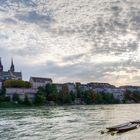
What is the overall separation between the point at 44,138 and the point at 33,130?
7.78 meters

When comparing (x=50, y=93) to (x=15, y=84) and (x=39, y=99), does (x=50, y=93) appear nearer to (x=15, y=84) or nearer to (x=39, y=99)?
(x=39, y=99)

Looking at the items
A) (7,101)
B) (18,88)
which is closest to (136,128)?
(7,101)

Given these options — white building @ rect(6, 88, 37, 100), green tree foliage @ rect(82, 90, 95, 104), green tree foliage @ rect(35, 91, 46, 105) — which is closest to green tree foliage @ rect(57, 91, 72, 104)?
green tree foliage @ rect(35, 91, 46, 105)

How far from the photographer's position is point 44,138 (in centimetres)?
4150

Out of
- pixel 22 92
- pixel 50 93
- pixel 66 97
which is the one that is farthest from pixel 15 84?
pixel 66 97

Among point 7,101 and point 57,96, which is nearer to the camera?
point 7,101

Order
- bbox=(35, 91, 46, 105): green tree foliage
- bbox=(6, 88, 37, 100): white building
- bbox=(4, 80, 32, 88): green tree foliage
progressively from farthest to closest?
bbox=(4, 80, 32, 88): green tree foliage, bbox=(6, 88, 37, 100): white building, bbox=(35, 91, 46, 105): green tree foliage

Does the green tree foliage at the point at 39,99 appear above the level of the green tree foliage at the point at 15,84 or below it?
below

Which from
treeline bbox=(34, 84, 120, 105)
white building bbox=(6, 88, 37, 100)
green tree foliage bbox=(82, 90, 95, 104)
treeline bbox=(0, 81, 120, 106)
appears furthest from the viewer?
green tree foliage bbox=(82, 90, 95, 104)

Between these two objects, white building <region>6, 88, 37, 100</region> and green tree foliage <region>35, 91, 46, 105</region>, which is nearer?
green tree foliage <region>35, 91, 46, 105</region>

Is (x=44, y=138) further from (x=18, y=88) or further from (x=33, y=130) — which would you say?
(x=18, y=88)

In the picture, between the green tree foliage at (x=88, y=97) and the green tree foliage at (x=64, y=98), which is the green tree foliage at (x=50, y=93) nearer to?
the green tree foliage at (x=64, y=98)

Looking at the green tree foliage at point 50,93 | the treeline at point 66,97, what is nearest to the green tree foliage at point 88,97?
the treeline at point 66,97

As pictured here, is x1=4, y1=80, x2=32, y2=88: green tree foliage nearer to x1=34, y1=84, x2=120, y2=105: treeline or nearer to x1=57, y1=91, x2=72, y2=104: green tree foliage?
x1=34, y1=84, x2=120, y2=105: treeline
